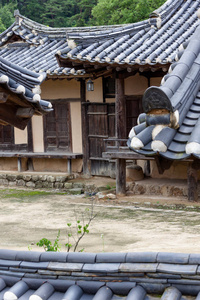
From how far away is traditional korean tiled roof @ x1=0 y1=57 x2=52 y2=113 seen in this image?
21.0 feet

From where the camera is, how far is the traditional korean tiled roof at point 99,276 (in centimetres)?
406

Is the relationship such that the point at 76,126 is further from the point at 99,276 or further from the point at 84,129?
the point at 99,276

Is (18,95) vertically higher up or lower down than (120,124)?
higher up

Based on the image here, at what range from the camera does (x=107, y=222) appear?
38.9 feet

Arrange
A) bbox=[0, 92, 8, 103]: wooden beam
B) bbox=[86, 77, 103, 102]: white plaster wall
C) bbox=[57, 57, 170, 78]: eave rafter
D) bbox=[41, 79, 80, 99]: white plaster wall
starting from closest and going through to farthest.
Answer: bbox=[0, 92, 8, 103]: wooden beam
bbox=[57, 57, 170, 78]: eave rafter
bbox=[86, 77, 103, 102]: white plaster wall
bbox=[41, 79, 80, 99]: white plaster wall

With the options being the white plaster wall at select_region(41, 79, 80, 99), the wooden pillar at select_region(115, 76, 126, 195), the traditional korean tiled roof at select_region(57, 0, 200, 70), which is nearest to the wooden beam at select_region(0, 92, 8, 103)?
the traditional korean tiled roof at select_region(57, 0, 200, 70)

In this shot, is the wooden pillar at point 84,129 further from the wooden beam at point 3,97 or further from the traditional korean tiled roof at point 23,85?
the wooden beam at point 3,97

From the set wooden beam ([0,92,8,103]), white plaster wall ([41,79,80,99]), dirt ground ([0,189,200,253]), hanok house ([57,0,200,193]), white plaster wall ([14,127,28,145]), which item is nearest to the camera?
wooden beam ([0,92,8,103])

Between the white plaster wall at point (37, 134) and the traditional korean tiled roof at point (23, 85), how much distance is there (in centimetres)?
1017

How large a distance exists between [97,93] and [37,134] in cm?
280

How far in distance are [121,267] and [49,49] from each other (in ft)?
46.6

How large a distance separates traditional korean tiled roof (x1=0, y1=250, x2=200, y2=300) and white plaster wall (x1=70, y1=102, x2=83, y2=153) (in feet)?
39.7

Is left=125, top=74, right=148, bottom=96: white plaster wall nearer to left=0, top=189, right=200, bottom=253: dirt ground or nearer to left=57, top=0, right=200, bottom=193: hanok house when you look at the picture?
left=57, top=0, right=200, bottom=193: hanok house

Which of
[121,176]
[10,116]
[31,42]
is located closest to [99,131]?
[121,176]
